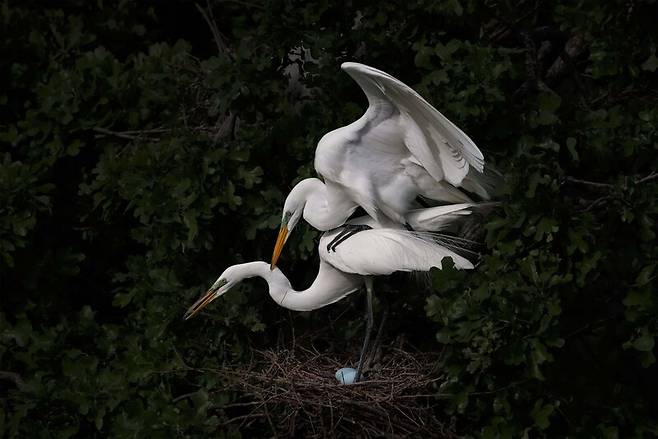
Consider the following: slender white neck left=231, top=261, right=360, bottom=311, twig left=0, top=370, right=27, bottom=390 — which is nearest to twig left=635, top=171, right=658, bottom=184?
slender white neck left=231, top=261, right=360, bottom=311

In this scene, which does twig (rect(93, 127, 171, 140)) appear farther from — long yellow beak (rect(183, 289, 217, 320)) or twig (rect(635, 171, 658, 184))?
twig (rect(635, 171, 658, 184))

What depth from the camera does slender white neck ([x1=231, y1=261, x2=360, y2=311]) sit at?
4484 millimetres

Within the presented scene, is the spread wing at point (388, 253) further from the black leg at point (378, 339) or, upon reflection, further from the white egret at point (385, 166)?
the black leg at point (378, 339)

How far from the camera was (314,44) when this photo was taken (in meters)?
4.50

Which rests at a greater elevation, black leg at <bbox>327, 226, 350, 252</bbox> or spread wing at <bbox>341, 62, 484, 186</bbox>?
spread wing at <bbox>341, 62, 484, 186</bbox>

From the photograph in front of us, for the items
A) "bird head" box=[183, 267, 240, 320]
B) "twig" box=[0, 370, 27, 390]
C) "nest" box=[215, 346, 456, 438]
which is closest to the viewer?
"nest" box=[215, 346, 456, 438]

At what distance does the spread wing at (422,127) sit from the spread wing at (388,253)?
0.20 meters

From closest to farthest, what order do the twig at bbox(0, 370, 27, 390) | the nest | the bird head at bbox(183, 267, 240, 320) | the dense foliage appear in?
1. the dense foliage
2. the nest
3. the bird head at bbox(183, 267, 240, 320)
4. the twig at bbox(0, 370, 27, 390)

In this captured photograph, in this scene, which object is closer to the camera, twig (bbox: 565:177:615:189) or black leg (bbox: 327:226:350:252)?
twig (bbox: 565:177:615:189)

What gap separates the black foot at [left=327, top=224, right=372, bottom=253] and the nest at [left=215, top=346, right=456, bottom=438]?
39cm

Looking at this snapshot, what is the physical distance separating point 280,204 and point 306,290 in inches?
11.2

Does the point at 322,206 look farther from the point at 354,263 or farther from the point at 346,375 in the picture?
the point at 346,375

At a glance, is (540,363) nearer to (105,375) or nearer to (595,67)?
(595,67)

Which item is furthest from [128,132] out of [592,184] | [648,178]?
[648,178]
